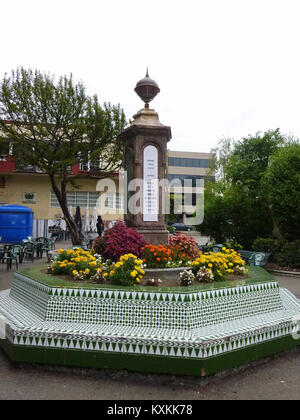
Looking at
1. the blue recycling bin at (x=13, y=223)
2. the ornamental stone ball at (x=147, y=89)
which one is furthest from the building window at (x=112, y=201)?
the ornamental stone ball at (x=147, y=89)

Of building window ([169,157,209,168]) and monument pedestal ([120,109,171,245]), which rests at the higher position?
building window ([169,157,209,168])

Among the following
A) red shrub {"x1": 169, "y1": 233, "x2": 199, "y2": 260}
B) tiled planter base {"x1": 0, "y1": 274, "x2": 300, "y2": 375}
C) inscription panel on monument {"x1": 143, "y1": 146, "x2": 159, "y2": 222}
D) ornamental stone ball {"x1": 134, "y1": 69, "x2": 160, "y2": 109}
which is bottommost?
tiled planter base {"x1": 0, "y1": 274, "x2": 300, "y2": 375}

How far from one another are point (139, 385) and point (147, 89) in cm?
690

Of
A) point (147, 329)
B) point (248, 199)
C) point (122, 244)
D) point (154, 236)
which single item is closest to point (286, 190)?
point (248, 199)

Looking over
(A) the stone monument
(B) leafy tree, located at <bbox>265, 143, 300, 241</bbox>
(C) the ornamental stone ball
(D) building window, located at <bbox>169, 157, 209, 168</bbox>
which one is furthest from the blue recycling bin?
(D) building window, located at <bbox>169, 157, 209, 168</bbox>

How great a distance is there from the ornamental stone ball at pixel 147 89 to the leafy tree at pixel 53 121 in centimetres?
849

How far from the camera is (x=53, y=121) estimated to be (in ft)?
54.0

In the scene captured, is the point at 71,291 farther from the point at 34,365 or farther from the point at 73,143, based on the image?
the point at 73,143

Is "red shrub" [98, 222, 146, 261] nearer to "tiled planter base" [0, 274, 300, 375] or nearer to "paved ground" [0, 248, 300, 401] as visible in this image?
"tiled planter base" [0, 274, 300, 375]

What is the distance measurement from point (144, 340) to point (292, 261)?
1062 cm

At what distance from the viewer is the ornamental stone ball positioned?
848 cm

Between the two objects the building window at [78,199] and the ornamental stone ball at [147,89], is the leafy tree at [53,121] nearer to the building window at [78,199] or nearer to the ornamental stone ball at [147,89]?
the ornamental stone ball at [147,89]

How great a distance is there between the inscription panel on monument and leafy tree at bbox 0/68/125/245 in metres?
9.19
